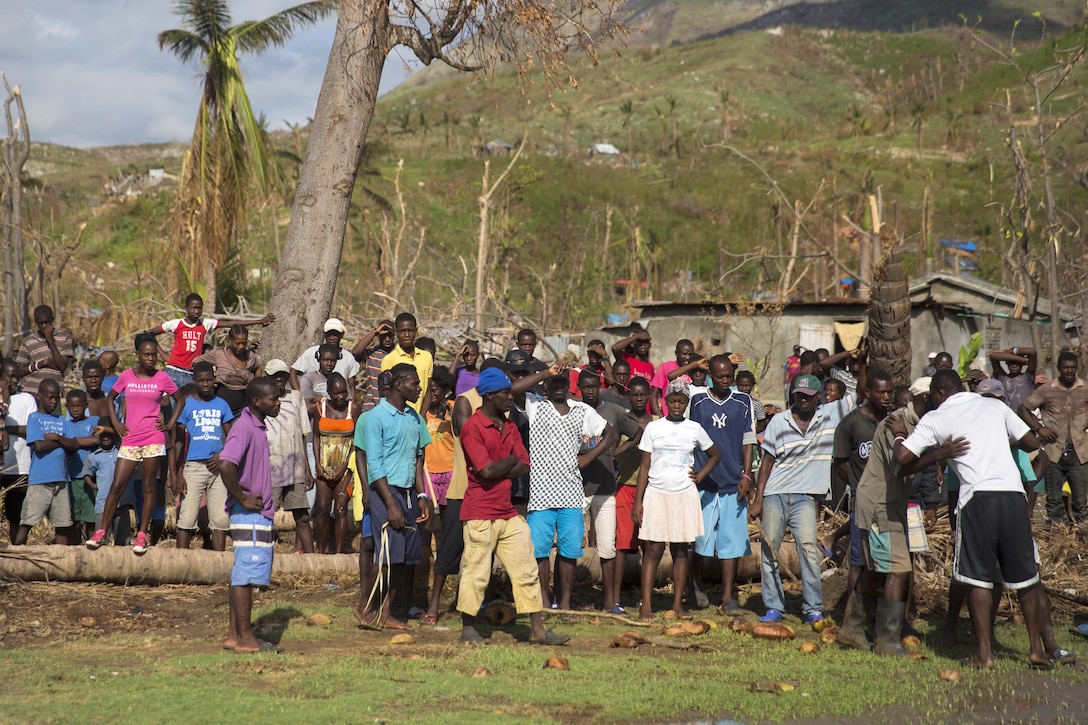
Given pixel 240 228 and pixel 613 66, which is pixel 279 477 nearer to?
pixel 240 228

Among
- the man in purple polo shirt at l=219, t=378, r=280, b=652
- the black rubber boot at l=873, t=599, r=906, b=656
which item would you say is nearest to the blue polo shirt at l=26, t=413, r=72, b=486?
the man in purple polo shirt at l=219, t=378, r=280, b=652

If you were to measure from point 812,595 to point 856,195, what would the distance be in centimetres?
5025

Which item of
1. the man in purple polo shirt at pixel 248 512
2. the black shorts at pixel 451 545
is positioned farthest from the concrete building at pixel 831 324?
the man in purple polo shirt at pixel 248 512

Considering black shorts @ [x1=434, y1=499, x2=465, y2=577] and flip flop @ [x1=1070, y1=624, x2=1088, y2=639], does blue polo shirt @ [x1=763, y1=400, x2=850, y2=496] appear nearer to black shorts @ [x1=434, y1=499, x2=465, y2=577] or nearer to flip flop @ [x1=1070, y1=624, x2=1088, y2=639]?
flip flop @ [x1=1070, y1=624, x2=1088, y2=639]

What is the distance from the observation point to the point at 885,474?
281 inches

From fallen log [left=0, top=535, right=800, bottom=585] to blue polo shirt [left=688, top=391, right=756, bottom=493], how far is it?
116cm

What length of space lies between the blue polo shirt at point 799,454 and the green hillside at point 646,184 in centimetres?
946

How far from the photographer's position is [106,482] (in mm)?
9445

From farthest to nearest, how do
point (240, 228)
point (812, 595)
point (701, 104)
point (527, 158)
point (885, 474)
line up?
1. point (701, 104)
2. point (527, 158)
3. point (240, 228)
4. point (812, 595)
5. point (885, 474)

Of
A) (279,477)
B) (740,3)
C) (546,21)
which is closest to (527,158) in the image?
(546,21)

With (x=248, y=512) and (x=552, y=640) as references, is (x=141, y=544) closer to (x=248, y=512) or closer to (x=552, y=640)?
(x=248, y=512)

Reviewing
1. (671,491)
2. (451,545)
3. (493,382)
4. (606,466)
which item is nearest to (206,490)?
(451,545)

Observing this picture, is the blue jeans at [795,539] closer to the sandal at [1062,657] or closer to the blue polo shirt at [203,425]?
the sandal at [1062,657]

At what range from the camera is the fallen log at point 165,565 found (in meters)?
8.09
